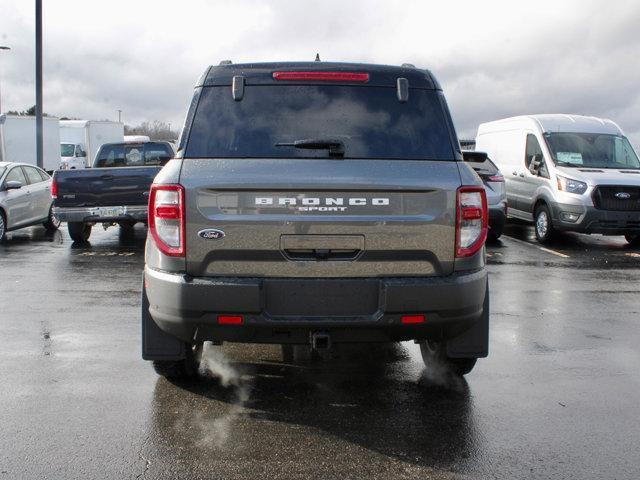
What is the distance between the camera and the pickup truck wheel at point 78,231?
42.4ft

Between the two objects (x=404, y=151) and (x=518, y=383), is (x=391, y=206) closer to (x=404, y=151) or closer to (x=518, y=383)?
(x=404, y=151)

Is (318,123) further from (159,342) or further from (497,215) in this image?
(497,215)

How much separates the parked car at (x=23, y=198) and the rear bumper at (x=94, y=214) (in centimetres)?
163

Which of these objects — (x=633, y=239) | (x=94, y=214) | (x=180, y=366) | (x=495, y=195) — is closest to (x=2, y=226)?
(x=94, y=214)

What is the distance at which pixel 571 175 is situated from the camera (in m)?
13.1

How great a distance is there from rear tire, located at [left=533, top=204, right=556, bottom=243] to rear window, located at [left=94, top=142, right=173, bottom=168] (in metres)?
7.21

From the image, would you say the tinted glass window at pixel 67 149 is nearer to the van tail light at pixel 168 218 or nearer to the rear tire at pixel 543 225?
the rear tire at pixel 543 225

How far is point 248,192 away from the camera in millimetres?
3859

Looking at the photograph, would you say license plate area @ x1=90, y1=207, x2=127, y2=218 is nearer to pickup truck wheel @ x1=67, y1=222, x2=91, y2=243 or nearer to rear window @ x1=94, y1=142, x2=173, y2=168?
pickup truck wheel @ x1=67, y1=222, x2=91, y2=243

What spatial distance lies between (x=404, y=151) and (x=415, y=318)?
930mm

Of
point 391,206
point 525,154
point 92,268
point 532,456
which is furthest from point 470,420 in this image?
point 525,154

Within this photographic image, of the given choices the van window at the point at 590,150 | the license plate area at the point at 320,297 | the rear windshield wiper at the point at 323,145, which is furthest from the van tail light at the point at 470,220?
the van window at the point at 590,150

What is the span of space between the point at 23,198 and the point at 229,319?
11.1 m

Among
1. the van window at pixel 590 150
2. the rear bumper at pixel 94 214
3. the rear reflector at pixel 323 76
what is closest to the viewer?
the rear reflector at pixel 323 76
